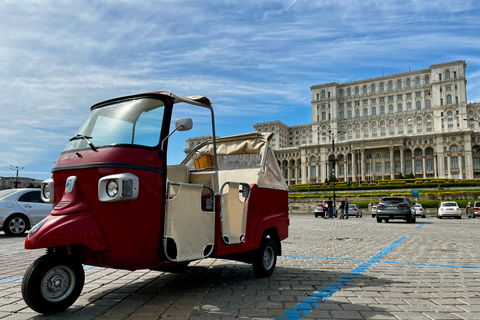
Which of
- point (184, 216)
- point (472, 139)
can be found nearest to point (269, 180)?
point (184, 216)

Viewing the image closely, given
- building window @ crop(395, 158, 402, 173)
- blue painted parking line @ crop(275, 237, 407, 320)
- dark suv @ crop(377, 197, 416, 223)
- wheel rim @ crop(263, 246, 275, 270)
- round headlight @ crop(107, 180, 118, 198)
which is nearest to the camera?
round headlight @ crop(107, 180, 118, 198)

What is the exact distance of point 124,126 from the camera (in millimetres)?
4266

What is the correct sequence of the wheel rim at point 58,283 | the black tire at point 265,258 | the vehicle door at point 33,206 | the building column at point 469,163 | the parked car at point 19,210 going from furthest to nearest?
the building column at point 469,163
the vehicle door at point 33,206
the parked car at point 19,210
the black tire at point 265,258
the wheel rim at point 58,283

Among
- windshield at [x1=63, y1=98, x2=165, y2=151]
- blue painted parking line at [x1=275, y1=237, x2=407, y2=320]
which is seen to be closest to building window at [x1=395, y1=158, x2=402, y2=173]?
blue painted parking line at [x1=275, y1=237, x2=407, y2=320]

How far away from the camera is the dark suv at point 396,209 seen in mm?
22672

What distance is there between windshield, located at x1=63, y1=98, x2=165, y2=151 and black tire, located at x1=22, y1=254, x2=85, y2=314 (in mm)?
1264

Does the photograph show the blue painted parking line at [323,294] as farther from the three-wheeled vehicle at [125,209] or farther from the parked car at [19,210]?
the parked car at [19,210]

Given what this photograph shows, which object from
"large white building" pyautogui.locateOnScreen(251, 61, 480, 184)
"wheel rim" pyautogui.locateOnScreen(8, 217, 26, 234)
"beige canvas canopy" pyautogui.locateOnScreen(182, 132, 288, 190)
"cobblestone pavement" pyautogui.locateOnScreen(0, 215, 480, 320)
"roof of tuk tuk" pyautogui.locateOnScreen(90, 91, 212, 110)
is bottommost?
"cobblestone pavement" pyautogui.locateOnScreen(0, 215, 480, 320)

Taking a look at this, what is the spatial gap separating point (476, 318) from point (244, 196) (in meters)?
3.06

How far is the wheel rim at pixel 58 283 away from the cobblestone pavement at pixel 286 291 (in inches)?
8.2

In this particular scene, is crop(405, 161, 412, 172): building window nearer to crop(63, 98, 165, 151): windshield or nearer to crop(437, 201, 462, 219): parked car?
crop(437, 201, 462, 219): parked car

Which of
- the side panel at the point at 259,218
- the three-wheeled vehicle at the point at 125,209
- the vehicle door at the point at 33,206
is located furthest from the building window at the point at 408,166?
the three-wheeled vehicle at the point at 125,209

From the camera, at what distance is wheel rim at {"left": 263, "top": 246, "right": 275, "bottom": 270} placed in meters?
5.93

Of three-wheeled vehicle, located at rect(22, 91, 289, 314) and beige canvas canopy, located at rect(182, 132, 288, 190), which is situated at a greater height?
beige canvas canopy, located at rect(182, 132, 288, 190)
